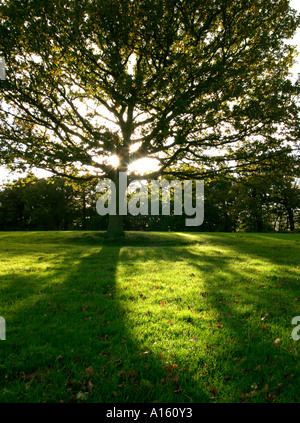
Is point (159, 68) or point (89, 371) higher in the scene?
point (159, 68)

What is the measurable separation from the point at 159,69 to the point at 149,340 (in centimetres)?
1557

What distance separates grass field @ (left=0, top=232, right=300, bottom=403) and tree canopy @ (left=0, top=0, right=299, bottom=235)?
1048cm

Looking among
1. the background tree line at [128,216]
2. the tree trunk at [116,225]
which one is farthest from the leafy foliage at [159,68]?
the background tree line at [128,216]

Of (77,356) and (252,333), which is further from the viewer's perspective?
(252,333)

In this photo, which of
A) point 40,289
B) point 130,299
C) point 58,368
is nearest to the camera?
point 58,368

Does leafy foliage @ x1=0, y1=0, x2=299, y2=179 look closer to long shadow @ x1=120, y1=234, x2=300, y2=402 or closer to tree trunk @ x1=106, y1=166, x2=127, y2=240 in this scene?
tree trunk @ x1=106, y1=166, x2=127, y2=240

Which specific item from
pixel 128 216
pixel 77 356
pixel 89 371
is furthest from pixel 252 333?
pixel 128 216

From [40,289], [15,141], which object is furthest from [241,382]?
[15,141]

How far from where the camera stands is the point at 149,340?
4395 millimetres

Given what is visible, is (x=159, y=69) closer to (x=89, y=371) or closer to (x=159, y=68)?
(x=159, y=68)

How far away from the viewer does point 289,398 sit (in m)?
3.10

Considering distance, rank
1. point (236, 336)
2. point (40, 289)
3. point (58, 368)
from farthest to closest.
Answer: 1. point (40, 289)
2. point (236, 336)
3. point (58, 368)

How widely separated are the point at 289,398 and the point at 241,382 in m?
0.61

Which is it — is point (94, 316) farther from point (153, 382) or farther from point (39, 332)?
point (153, 382)
